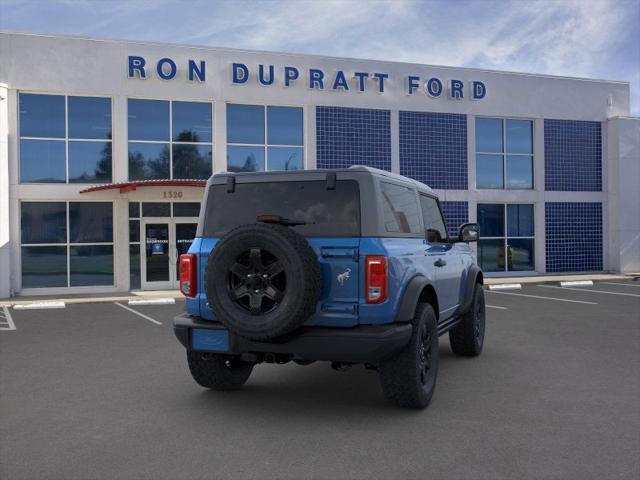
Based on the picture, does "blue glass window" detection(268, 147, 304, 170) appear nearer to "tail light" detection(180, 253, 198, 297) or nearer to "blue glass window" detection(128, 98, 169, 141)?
"blue glass window" detection(128, 98, 169, 141)

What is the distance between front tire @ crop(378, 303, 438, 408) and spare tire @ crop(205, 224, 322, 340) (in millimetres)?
914

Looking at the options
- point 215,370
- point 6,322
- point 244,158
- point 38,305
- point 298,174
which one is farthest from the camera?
point 244,158

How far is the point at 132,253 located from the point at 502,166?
41.8 feet

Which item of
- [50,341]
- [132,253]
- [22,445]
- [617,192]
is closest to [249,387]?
[22,445]

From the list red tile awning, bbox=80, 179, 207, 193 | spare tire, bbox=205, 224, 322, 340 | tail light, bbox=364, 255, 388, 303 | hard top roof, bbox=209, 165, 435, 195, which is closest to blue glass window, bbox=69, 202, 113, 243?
red tile awning, bbox=80, 179, 207, 193

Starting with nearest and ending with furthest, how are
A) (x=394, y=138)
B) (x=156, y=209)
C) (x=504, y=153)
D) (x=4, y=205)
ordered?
1. (x=4, y=205)
2. (x=156, y=209)
3. (x=394, y=138)
4. (x=504, y=153)

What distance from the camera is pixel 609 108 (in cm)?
2328

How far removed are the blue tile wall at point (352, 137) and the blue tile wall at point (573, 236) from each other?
6.63 metres

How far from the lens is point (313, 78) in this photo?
63.7 feet

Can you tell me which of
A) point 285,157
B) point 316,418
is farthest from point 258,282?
point 285,157

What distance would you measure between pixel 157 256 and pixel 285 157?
4845mm

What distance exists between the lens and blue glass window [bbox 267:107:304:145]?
1930cm

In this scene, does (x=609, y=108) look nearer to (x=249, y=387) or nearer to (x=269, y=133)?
(x=269, y=133)

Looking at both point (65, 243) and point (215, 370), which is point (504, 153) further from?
point (215, 370)
